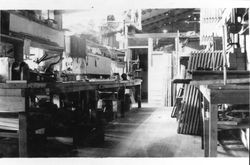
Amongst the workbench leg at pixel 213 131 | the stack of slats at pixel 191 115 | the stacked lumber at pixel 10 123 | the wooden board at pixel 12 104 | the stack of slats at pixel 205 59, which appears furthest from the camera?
the stack of slats at pixel 205 59

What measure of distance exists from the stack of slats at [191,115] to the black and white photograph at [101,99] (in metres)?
0.02

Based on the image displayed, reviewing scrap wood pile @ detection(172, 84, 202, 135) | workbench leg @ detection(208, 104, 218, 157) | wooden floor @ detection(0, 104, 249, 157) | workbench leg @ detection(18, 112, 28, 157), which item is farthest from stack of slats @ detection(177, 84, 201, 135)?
workbench leg @ detection(18, 112, 28, 157)

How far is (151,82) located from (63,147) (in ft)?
23.0

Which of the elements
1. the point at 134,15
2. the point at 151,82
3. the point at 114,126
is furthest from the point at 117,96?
the point at 134,15

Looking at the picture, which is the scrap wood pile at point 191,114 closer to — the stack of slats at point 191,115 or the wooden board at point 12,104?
the stack of slats at point 191,115

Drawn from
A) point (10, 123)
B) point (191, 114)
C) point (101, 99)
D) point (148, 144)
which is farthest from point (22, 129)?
point (101, 99)

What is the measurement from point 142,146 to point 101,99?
297 centimetres

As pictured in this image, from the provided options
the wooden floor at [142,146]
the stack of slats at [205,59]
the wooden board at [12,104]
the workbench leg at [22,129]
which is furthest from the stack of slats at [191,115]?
the wooden board at [12,104]

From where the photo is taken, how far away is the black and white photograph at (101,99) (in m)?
2.78

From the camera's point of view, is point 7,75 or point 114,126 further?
point 114,126

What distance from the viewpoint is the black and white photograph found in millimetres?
2779

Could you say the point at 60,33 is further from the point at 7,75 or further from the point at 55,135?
the point at 7,75

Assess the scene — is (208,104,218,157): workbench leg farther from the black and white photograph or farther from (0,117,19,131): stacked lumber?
(0,117,19,131): stacked lumber

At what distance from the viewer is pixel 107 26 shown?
12.1 metres
